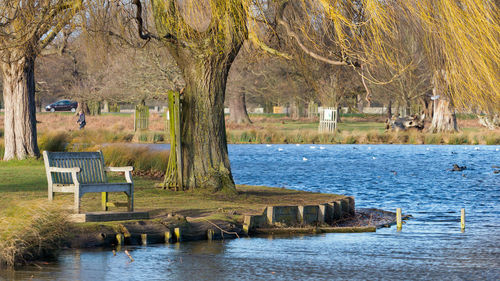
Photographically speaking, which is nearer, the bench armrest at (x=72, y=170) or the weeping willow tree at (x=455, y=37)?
the bench armrest at (x=72, y=170)

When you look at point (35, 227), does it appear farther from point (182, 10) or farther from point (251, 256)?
point (182, 10)

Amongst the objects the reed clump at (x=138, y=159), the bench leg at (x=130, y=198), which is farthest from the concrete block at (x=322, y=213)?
the reed clump at (x=138, y=159)

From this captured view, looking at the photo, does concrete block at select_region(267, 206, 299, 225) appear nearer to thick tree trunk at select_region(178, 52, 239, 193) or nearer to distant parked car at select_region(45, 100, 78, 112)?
thick tree trunk at select_region(178, 52, 239, 193)

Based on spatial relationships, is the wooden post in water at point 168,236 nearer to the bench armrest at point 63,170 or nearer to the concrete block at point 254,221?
the concrete block at point 254,221

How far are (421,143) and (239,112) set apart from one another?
18.6 m

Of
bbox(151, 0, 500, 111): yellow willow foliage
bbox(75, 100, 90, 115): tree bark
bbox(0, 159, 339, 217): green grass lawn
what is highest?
Answer: bbox(151, 0, 500, 111): yellow willow foliage

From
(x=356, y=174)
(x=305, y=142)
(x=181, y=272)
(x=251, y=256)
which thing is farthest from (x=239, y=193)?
(x=305, y=142)

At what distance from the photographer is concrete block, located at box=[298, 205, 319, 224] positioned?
48.6ft

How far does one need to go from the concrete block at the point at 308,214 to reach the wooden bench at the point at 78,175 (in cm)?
331

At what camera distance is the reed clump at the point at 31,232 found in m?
11.0

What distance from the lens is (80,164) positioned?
13.2m

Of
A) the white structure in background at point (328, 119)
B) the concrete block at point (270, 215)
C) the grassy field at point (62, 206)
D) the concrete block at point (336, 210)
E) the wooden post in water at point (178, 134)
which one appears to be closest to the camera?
the grassy field at point (62, 206)

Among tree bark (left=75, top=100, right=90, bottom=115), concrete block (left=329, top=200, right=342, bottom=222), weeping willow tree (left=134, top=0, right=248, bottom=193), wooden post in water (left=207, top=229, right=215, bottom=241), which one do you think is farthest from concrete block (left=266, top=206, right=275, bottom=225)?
tree bark (left=75, top=100, right=90, bottom=115)

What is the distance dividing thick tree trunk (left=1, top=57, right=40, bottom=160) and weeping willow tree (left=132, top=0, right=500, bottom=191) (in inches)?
332
